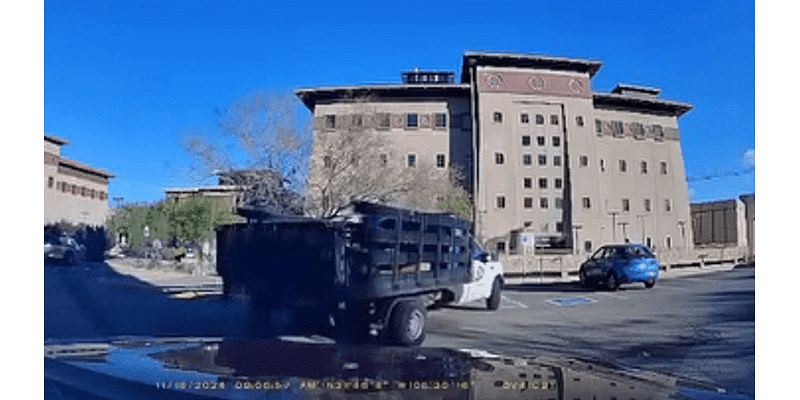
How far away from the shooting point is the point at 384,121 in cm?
363

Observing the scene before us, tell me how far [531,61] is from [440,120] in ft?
2.29

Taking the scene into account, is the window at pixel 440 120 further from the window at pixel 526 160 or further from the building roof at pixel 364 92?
the window at pixel 526 160

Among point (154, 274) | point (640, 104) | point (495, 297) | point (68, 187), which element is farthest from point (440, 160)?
point (68, 187)

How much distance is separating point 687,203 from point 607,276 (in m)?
0.72

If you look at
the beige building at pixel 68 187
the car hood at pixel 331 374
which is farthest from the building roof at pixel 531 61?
the beige building at pixel 68 187

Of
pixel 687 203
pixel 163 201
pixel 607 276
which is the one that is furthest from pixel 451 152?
pixel 163 201

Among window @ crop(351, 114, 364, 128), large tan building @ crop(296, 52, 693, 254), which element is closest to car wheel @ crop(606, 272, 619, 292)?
large tan building @ crop(296, 52, 693, 254)

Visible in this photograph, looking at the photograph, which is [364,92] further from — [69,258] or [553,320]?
[69,258]

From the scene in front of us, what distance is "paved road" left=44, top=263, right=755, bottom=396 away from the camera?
3434 millimetres

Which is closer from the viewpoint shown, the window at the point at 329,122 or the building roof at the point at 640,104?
the window at the point at 329,122

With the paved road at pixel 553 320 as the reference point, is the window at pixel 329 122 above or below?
above

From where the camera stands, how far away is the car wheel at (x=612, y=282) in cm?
389

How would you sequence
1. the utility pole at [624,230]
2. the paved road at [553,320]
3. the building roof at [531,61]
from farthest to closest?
the utility pole at [624,230] → the building roof at [531,61] → the paved road at [553,320]

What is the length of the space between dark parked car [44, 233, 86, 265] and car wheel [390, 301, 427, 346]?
205 cm
